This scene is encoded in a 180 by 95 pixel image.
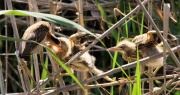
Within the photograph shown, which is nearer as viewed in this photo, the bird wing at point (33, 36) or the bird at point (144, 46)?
the bird wing at point (33, 36)

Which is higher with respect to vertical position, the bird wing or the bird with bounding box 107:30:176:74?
the bird wing

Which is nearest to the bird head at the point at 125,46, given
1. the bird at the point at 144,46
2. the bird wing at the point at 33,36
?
the bird at the point at 144,46

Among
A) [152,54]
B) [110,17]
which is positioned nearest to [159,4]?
[110,17]

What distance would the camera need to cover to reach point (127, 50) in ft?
6.90

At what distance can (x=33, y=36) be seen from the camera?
1843 mm

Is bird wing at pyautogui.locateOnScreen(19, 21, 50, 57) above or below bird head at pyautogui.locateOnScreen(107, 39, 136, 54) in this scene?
above

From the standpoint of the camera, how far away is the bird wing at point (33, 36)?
5.89 ft

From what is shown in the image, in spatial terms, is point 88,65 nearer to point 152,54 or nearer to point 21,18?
point 152,54

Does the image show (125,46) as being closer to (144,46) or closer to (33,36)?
(144,46)

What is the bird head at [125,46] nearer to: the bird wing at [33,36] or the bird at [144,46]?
the bird at [144,46]

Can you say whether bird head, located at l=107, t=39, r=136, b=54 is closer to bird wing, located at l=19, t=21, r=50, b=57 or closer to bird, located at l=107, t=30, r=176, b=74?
bird, located at l=107, t=30, r=176, b=74

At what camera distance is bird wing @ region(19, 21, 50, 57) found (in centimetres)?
179

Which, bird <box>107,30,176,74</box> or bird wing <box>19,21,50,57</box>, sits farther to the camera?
bird <box>107,30,176,74</box>

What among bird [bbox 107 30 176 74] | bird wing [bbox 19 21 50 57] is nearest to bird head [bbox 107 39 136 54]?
bird [bbox 107 30 176 74]
